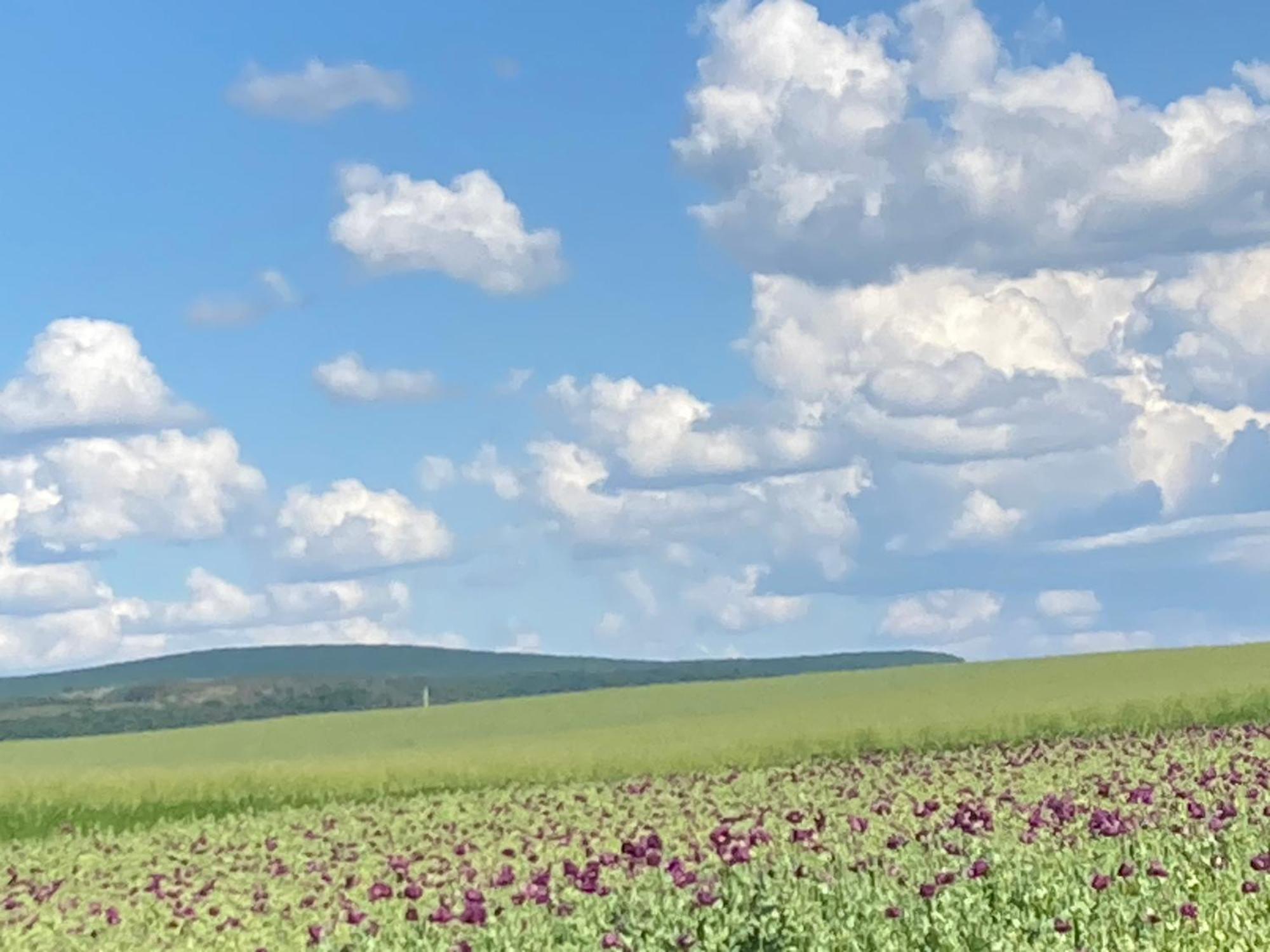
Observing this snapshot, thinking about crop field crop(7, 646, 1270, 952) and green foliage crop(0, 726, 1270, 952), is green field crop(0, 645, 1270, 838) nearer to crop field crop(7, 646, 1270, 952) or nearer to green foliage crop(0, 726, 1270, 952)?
crop field crop(7, 646, 1270, 952)

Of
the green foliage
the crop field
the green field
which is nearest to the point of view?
the green foliage

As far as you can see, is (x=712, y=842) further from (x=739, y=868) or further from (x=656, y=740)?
(x=656, y=740)

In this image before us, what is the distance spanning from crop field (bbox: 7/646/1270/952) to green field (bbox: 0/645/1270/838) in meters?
0.12

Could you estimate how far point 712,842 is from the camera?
13367 millimetres

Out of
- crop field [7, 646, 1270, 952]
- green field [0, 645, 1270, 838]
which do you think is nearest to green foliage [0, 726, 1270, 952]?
crop field [7, 646, 1270, 952]

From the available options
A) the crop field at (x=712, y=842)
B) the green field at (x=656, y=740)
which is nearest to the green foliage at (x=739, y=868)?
the crop field at (x=712, y=842)

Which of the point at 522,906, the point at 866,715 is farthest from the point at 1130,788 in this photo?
the point at 866,715

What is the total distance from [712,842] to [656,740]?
2530cm

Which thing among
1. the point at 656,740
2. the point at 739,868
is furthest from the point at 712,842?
the point at 656,740

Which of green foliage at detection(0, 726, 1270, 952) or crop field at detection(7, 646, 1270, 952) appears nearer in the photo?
green foliage at detection(0, 726, 1270, 952)

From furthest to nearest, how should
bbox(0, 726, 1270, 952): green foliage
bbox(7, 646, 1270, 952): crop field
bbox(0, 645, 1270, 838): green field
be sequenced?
bbox(0, 645, 1270, 838): green field, bbox(7, 646, 1270, 952): crop field, bbox(0, 726, 1270, 952): green foliage

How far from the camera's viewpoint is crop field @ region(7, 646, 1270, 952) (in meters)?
11.2

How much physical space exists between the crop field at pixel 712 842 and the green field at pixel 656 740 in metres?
0.12

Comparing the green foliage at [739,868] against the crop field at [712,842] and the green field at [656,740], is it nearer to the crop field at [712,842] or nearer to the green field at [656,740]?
the crop field at [712,842]
